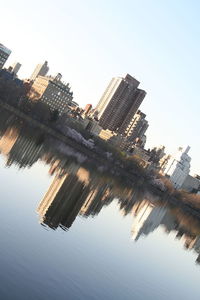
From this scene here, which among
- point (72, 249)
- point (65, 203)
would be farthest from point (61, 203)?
point (72, 249)

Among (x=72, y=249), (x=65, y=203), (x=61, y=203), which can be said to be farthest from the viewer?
(x=65, y=203)

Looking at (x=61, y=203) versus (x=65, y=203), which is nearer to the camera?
(x=61, y=203)

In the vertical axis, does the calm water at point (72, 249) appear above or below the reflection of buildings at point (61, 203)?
below

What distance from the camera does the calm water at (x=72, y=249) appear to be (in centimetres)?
2283

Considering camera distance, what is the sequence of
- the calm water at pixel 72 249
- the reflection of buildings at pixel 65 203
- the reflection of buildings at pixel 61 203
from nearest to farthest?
the calm water at pixel 72 249
the reflection of buildings at pixel 61 203
the reflection of buildings at pixel 65 203

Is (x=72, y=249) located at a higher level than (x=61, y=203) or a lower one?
lower

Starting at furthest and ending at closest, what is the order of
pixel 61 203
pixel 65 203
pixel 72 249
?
1. pixel 65 203
2. pixel 61 203
3. pixel 72 249

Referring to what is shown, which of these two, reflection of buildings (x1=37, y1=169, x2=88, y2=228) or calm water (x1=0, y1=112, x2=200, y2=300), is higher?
reflection of buildings (x1=37, y1=169, x2=88, y2=228)

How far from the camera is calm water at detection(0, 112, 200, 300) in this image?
2283 centimetres

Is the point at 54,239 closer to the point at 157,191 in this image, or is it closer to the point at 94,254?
the point at 94,254

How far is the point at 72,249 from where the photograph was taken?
31406 millimetres

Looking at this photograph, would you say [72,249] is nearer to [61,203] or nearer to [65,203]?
[61,203]

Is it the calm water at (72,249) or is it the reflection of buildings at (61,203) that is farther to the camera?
the reflection of buildings at (61,203)

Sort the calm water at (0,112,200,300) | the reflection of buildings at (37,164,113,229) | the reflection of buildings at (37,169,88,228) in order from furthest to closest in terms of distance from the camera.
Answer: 1. the reflection of buildings at (37,164,113,229)
2. the reflection of buildings at (37,169,88,228)
3. the calm water at (0,112,200,300)
